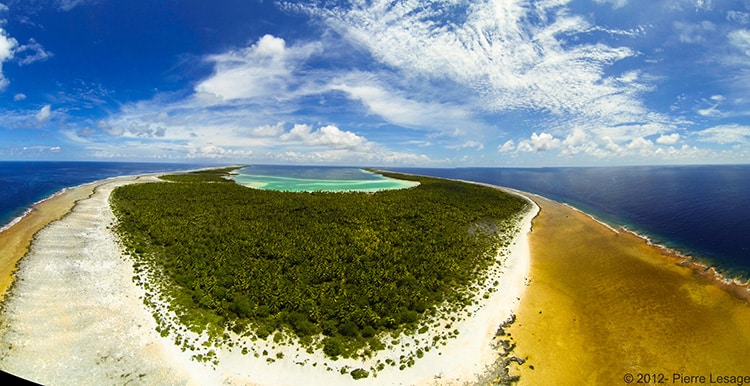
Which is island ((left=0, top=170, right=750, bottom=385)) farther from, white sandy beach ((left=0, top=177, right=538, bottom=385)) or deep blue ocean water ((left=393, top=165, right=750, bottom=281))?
deep blue ocean water ((left=393, top=165, right=750, bottom=281))

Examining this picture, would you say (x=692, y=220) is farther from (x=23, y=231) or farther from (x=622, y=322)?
(x=23, y=231)

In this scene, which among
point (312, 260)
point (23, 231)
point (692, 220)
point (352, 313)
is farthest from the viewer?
point (692, 220)

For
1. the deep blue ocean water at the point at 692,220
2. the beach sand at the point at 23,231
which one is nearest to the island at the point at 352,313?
the beach sand at the point at 23,231

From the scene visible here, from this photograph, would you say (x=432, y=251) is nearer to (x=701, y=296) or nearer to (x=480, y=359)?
(x=480, y=359)

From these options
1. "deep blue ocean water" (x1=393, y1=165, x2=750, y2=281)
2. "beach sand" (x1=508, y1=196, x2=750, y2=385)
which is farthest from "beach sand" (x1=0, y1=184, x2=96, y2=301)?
"deep blue ocean water" (x1=393, y1=165, x2=750, y2=281)

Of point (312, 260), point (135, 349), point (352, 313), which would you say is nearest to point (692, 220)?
point (352, 313)
